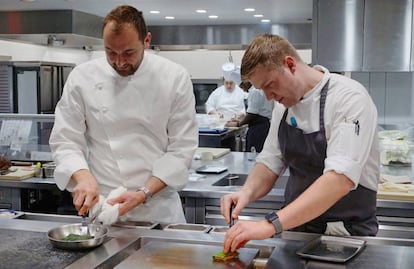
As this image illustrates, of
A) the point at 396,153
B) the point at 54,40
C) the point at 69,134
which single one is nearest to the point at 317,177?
the point at 69,134

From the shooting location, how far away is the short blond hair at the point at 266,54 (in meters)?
1.62

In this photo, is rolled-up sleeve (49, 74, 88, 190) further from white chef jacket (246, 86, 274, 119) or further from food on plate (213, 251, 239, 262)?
white chef jacket (246, 86, 274, 119)

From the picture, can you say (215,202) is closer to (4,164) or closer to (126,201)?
(126,201)

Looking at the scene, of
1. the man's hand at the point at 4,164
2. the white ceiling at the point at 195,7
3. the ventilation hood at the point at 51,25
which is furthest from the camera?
the ventilation hood at the point at 51,25

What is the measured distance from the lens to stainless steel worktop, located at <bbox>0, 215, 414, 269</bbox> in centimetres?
145

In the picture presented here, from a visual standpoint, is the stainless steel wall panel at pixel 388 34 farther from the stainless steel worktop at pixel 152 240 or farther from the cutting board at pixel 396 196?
the stainless steel worktop at pixel 152 240

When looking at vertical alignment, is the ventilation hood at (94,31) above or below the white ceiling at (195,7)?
below

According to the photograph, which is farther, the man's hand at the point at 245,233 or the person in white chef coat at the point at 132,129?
the person in white chef coat at the point at 132,129

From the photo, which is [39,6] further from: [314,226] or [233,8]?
[314,226]

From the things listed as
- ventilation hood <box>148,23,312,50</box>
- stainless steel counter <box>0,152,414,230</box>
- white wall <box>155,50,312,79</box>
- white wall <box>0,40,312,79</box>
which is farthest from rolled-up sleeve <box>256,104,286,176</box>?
white wall <box>155,50,312,79</box>

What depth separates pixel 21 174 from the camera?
3.17 metres

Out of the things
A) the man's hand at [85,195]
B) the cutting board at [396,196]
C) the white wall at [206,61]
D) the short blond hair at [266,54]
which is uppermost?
the white wall at [206,61]

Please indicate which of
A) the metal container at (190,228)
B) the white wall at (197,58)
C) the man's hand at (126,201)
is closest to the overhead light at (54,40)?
the white wall at (197,58)

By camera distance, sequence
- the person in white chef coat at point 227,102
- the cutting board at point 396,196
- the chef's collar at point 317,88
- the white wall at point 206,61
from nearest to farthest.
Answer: the chef's collar at point 317,88, the cutting board at point 396,196, the person in white chef coat at point 227,102, the white wall at point 206,61
